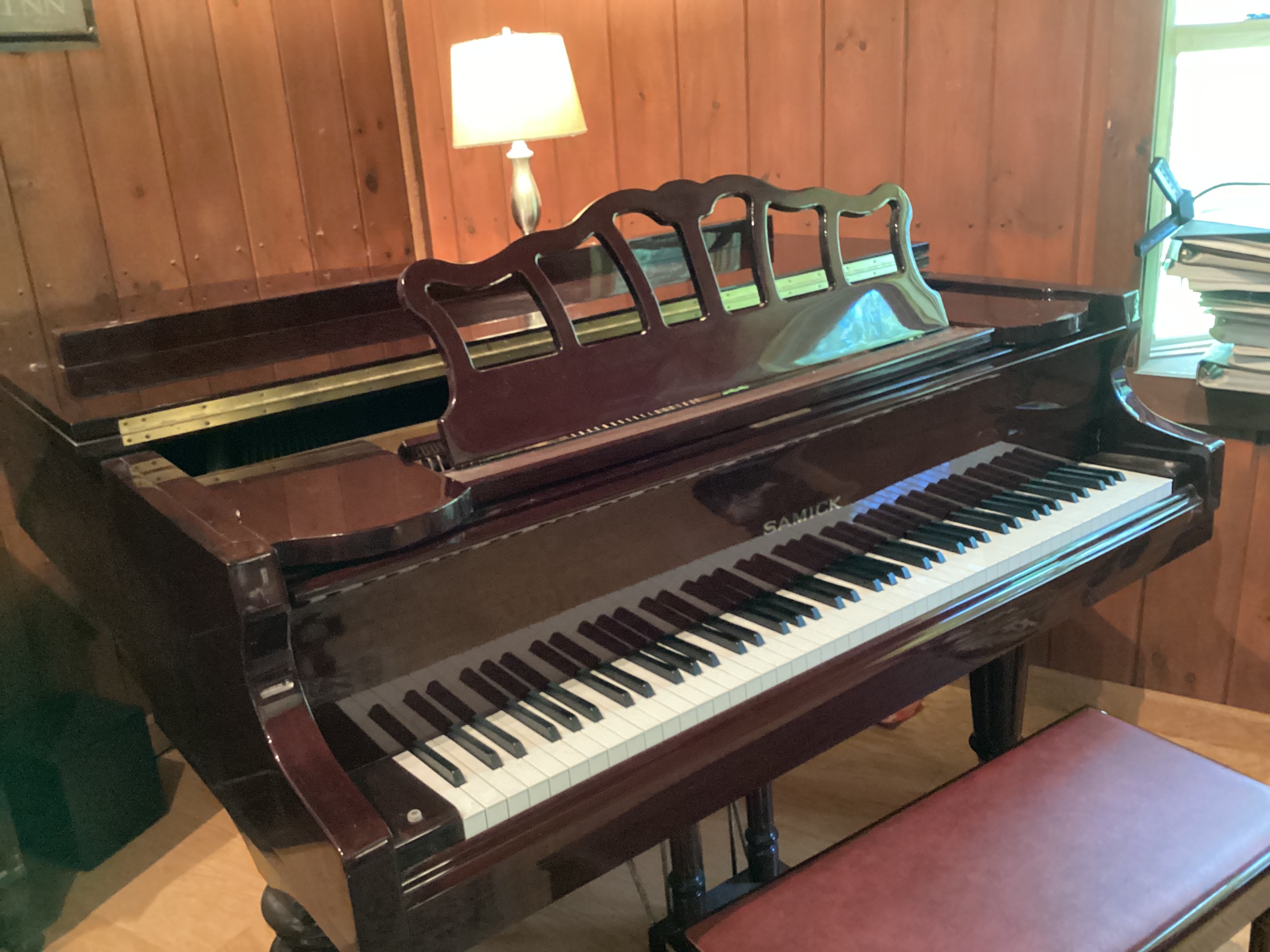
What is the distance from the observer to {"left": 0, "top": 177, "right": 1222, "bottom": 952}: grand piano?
41.6 inches

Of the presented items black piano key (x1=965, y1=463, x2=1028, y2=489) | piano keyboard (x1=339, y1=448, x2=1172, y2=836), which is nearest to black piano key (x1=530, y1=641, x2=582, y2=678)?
piano keyboard (x1=339, y1=448, x2=1172, y2=836)

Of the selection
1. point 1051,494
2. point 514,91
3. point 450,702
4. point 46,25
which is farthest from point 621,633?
point 46,25

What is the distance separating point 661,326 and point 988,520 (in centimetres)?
60

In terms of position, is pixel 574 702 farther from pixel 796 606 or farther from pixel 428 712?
pixel 796 606

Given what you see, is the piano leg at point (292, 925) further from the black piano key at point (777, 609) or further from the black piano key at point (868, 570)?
the black piano key at point (868, 570)

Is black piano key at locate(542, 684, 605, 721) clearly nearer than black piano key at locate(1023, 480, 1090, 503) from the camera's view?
Yes

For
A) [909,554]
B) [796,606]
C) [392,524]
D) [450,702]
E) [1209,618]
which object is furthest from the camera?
[1209,618]

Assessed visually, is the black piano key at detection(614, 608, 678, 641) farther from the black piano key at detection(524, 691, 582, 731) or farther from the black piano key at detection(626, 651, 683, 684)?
the black piano key at detection(524, 691, 582, 731)

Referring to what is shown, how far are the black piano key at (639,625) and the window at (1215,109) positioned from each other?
57.4 inches

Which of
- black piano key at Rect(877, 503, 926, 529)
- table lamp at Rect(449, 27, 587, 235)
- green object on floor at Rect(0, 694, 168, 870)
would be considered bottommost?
green object on floor at Rect(0, 694, 168, 870)

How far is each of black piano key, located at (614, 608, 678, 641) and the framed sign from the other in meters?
1.86

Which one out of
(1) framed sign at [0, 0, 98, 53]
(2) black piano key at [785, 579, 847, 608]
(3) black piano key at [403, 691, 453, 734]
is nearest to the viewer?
(3) black piano key at [403, 691, 453, 734]

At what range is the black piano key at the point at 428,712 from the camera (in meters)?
1.14

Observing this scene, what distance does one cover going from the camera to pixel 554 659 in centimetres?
124
